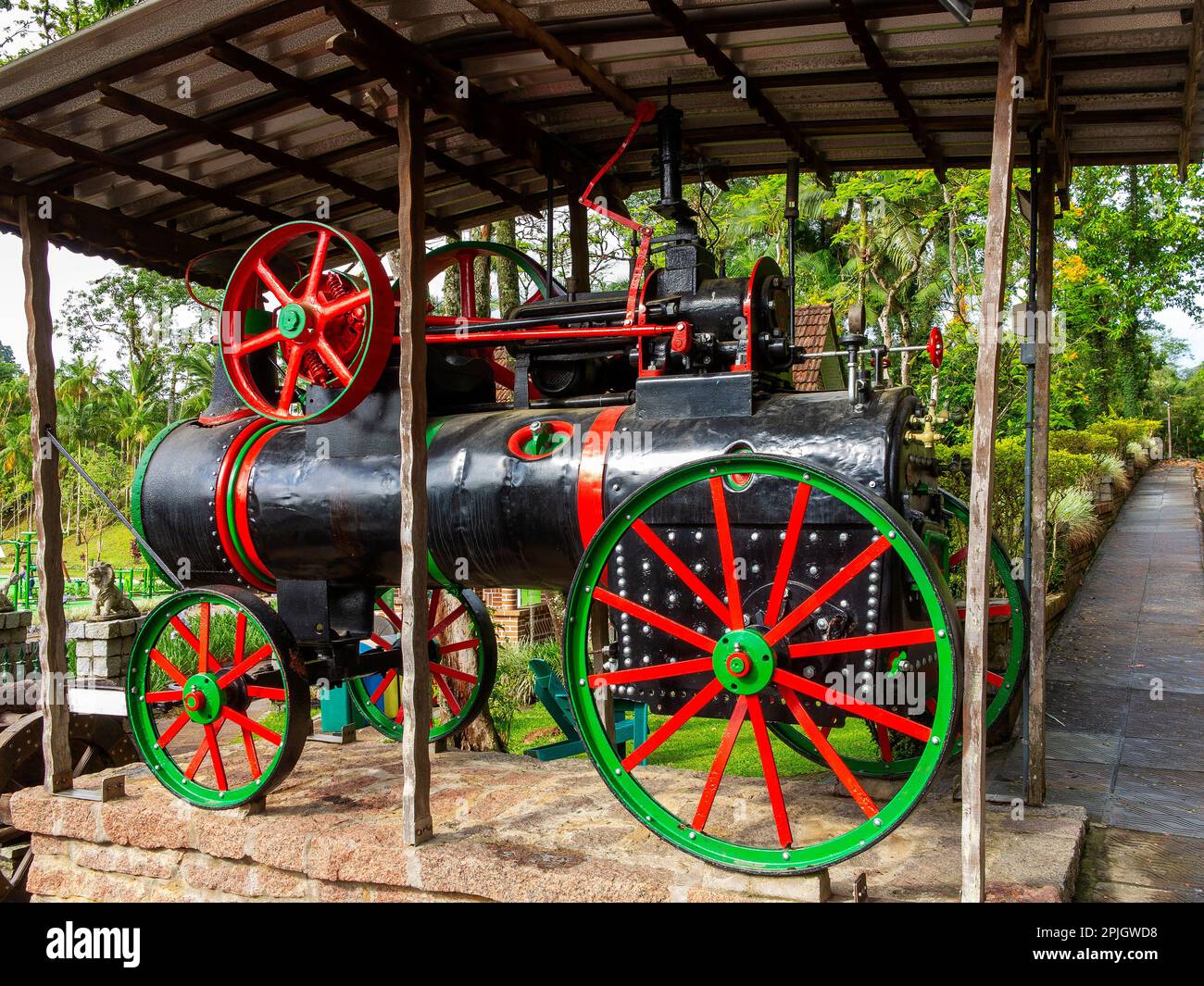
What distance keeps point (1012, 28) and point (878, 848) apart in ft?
9.66

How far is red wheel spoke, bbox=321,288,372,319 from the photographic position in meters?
4.66

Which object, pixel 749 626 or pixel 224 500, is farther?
pixel 224 500

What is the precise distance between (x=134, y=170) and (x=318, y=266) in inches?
46.6

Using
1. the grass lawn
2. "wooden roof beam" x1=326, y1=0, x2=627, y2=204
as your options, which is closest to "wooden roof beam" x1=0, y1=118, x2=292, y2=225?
"wooden roof beam" x1=326, y1=0, x2=627, y2=204

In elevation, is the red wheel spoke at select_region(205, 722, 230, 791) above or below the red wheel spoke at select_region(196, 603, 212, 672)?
below

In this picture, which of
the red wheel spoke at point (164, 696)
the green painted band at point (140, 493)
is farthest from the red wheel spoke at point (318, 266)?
the red wheel spoke at point (164, 696)

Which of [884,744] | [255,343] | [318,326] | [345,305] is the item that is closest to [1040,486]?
[884,744]

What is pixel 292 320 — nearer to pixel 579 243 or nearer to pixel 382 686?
pixel 579 243

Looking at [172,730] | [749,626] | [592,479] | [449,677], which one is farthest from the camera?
[449,677]

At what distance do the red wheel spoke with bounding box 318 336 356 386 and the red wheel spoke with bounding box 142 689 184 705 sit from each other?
170 centimetres

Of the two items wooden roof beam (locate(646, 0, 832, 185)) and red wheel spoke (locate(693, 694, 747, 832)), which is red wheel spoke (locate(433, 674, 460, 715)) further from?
wooden roof beam (locate(646, 0, 832, 185))

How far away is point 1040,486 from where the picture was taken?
488cm

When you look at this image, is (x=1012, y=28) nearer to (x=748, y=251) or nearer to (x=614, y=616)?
(x=614, y=616)

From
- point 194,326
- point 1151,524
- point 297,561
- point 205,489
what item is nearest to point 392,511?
point 297,561
